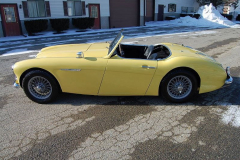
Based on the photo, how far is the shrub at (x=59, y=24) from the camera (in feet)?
54.2

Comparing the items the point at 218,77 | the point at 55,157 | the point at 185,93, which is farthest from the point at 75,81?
the point at 218,77

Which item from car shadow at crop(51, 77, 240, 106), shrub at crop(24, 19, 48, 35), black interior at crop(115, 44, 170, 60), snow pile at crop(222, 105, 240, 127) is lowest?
snow pile at crop(222, 105, 240, 127)

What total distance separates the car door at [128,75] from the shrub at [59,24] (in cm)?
1453

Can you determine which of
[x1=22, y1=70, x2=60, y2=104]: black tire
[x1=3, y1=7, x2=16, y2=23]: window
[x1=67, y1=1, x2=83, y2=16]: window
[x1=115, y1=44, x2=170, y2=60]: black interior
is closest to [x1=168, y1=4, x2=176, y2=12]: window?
[x1=67, y1=1, x2=83, y2=16]: window

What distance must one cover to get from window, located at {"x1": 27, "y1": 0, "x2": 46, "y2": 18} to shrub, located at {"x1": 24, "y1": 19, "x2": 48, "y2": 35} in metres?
1.06

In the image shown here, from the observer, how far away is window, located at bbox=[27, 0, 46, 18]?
16016 mm

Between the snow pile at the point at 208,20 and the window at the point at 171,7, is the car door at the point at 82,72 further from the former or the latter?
the window at the point at 171,7

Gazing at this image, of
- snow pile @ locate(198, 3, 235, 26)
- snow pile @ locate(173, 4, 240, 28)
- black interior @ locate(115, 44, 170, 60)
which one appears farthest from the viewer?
snow pile @ locate(198, 3, 235, 26)

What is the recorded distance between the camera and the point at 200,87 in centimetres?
372

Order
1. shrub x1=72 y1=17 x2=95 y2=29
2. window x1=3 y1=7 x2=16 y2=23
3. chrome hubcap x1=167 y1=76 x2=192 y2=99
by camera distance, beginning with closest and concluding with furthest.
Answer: chrome hubcap x1=167 y1=76 x2=192 y2=99
window x1=3 y1=7 x2=16 y2=23
shrub x1=72 y1=17 x2=95 y2=29

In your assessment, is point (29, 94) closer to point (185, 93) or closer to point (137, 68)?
point (137, 68)

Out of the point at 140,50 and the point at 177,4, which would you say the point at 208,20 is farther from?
the point at 140,50

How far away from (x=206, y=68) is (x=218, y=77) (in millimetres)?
314

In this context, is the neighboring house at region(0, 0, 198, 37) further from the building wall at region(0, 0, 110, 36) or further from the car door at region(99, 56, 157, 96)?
the car door at region(99, 56, 157, 96)
